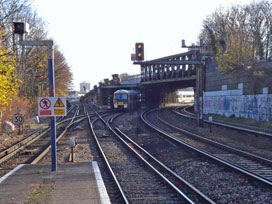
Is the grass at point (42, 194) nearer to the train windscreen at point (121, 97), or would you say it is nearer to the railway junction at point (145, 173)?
the railway junction at point (145, 173)

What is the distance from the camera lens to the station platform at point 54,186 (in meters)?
6.80

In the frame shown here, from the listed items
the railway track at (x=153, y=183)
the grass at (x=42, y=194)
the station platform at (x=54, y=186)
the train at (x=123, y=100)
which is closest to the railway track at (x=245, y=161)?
the railway track at (x=153, y=183)

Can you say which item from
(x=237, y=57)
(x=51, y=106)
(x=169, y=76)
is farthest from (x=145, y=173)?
(x=169, y=76)

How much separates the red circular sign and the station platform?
197cm

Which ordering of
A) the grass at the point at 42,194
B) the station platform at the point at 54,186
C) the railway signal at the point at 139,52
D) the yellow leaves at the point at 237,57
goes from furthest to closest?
the yellow leaves at the point at 237,57 → the railway signal at the point at 139,52 → the station platform at the point at 54,186 → the grass at the point at 42,194

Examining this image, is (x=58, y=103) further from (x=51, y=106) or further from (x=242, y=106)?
(x=242, y=106)

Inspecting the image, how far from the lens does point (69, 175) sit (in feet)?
29.8

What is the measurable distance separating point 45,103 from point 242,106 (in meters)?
19.5

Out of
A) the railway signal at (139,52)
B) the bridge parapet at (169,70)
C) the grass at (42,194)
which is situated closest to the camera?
the grass at (42,194)

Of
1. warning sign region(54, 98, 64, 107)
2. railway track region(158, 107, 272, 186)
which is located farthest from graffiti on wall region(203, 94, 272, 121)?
warning sign region(54, 98, 64, 107)

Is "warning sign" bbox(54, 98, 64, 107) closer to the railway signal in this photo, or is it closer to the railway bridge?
the railway signal

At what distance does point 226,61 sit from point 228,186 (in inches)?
728

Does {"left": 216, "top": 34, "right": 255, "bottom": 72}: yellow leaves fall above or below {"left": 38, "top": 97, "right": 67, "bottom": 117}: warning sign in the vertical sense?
above

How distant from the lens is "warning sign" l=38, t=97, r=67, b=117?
912cm
